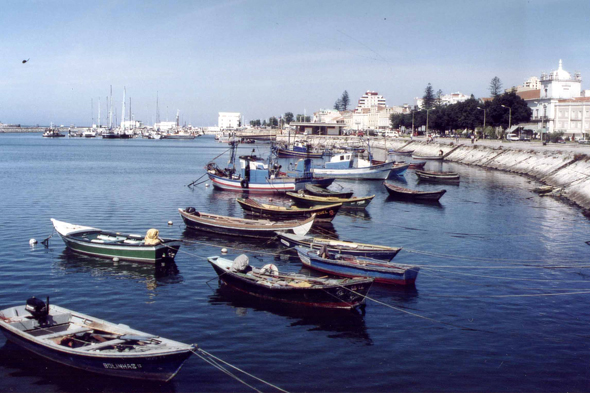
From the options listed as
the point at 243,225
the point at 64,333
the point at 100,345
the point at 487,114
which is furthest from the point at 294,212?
the point at 487,114

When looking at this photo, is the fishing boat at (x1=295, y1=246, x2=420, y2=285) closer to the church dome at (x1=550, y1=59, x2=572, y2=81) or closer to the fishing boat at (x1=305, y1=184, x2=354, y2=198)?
the fishing boat at (x1=305, y1=184, x2=354, y2=198)

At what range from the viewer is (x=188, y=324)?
57.0 feet

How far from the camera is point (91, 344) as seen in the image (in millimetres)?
13469

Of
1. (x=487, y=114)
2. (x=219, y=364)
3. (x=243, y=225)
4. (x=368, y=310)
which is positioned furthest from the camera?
(x=487, y=114)

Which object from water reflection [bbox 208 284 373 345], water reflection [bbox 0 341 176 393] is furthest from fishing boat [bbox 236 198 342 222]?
water reflection [bbox 0 341 176 393]

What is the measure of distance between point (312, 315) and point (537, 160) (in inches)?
2326

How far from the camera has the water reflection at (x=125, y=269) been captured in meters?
22.6

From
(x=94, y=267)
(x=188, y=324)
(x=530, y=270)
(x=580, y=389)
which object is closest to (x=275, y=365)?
(x=188, y=324)

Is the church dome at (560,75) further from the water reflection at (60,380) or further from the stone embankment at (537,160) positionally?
the water reflection at (60,380)

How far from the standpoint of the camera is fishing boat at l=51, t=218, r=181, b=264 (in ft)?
78.2

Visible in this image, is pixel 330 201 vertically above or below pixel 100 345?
above

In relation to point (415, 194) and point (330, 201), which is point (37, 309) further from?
point (415, 194)

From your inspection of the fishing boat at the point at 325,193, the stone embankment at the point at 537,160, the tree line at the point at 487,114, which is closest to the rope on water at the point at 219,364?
the fishing boat at the point at 325,193

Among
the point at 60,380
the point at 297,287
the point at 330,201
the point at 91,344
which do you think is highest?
the point at 330,201
